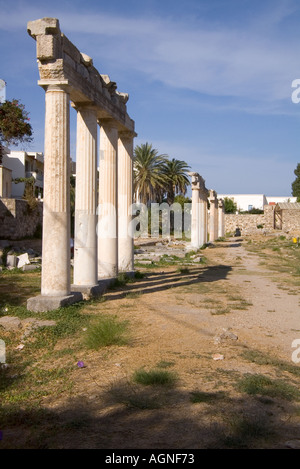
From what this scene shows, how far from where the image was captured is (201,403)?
4.23m

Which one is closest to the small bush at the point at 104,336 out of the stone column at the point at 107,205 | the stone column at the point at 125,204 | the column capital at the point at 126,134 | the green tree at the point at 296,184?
the stone column at the point at 107,205

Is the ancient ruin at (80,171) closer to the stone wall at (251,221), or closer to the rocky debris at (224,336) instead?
the rocky debris at (224,336)

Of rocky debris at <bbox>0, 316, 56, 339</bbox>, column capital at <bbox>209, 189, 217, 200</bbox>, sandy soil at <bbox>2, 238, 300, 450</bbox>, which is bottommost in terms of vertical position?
sandy soil at <bbox>2, 238, 300, 450</bbox>

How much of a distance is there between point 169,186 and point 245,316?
37217mm

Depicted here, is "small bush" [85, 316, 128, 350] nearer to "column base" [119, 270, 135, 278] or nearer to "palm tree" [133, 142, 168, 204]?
"column base" [119, 270, 135, 278]

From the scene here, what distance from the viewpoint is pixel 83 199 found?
9.73 meters

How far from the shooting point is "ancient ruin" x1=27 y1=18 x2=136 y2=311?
822 centimetres

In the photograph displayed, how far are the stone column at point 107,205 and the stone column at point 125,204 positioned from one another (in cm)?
121

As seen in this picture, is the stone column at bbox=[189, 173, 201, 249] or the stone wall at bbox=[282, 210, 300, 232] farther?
the stone wall at bbox=[282, 210, 300, 232]

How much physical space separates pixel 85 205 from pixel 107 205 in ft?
6.74

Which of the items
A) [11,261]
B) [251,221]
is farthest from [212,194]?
[11,261]

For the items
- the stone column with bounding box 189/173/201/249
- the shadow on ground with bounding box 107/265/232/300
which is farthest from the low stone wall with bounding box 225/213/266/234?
the shadow on ground with bounding box 107/265/232/300
